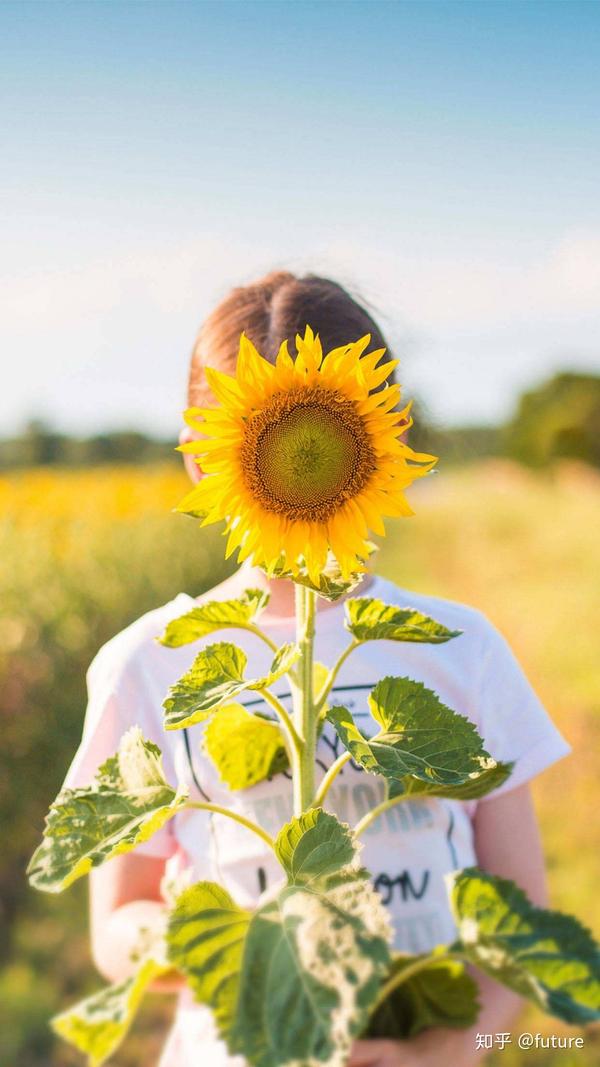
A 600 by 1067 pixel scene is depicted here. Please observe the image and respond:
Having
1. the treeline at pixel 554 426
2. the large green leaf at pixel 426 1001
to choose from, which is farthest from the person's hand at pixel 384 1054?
the treeline at pixel 554 426

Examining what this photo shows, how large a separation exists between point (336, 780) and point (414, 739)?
21.3 inches

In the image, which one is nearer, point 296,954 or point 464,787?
point 296,954

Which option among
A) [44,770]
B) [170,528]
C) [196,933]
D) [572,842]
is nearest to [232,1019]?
[196,933]

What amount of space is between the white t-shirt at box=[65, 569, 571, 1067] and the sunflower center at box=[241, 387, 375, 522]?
1.72ft

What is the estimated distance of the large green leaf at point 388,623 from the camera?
956 millimetres

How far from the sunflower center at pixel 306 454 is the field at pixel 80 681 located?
3.08 feet

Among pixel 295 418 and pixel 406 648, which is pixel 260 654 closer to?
pixel 406 648

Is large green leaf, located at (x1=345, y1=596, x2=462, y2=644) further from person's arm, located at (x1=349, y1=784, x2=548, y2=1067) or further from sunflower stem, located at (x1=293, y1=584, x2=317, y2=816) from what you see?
person's arm, located at (x1=349, y1=784, x2=548, y2=1067)

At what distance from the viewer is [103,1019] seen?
0.86 metres

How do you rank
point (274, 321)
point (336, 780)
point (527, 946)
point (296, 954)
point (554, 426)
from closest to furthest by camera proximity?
point (296, 954)
point (527, 946)
point (336, 780)
point (274, 321)
point (554, 426)

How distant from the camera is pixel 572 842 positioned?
15.4 ft

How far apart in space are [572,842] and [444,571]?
8.62 metres

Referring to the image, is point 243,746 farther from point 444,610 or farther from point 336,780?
point 444,610

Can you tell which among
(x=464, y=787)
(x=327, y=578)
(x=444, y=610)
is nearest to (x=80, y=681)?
(x=444, y=610)
